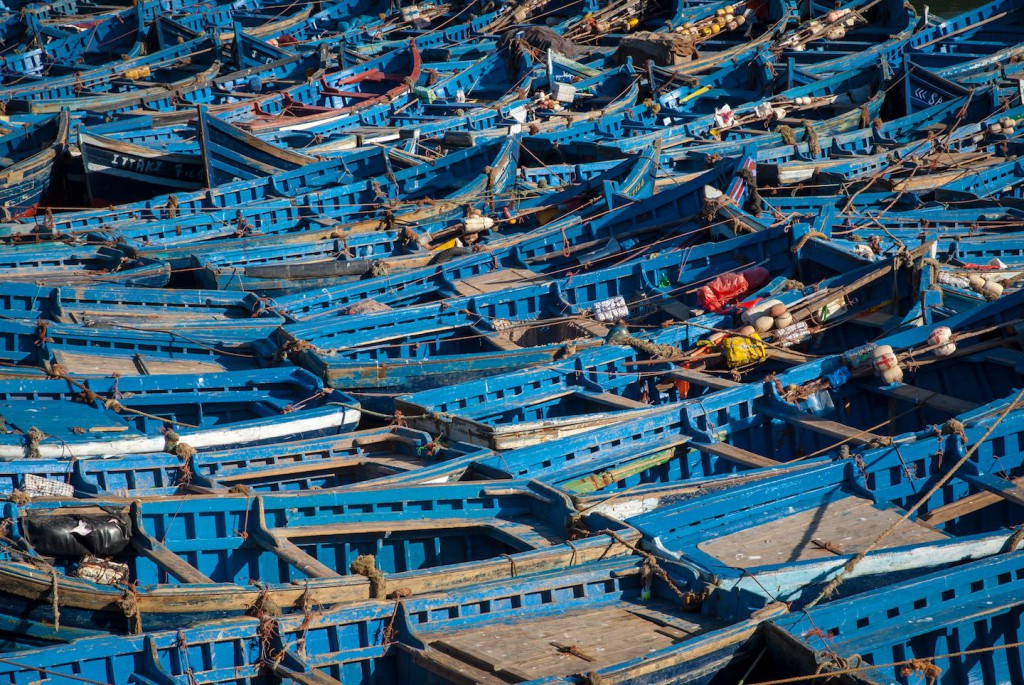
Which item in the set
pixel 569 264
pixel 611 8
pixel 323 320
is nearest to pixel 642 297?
pixel 569 264

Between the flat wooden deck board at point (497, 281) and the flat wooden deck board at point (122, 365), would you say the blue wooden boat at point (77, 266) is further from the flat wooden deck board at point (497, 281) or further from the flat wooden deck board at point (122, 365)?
the flat wooden deck board at point (497, 281)

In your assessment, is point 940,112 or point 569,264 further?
point 940,112

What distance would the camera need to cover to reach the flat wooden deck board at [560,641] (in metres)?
9.55

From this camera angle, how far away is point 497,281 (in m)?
18.0

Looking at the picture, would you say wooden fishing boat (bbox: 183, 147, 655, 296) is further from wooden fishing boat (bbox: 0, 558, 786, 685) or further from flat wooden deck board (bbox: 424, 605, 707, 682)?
flat wooden deck board (bbox: 424, 605, 707, 682)

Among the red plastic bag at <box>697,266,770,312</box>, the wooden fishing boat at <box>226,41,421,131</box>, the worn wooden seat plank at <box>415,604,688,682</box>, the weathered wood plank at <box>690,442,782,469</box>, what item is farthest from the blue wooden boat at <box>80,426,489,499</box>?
the wooden fishing boat at <box>226,41,421,131</box>

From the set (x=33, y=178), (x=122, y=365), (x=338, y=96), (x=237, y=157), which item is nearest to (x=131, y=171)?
(x=33, y=178)

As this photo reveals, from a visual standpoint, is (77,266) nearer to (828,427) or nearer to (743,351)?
(743,351)

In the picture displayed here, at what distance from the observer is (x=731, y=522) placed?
38.0ft

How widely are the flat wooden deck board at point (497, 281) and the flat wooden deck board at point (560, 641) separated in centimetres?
751

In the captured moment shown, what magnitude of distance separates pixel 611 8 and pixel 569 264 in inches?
647

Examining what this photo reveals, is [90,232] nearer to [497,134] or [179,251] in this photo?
[179,251]

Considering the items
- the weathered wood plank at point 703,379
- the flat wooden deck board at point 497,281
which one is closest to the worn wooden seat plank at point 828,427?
the weathered wood plank at point 703,379

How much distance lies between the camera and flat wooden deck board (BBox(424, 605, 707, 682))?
955cm
